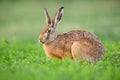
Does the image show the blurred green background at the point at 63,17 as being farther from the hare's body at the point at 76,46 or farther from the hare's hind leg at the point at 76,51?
the hare's hind leg at the point at 76,51

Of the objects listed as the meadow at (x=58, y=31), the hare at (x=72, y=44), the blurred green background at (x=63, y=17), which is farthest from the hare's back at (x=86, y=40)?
the blurred green background at (x=63, y=17)

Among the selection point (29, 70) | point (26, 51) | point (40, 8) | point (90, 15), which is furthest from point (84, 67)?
point (40, 8)

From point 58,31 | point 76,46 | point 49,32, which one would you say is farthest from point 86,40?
point 58,31

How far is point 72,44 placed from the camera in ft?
36.6

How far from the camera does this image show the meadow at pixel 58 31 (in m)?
8.60

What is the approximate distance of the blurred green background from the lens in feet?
77.3

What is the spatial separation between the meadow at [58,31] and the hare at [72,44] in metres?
0.36

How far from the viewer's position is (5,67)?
32.4 ft

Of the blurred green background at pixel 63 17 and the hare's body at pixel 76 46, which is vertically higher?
the hare's body at pixel 76 46

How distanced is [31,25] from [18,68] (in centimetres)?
1765

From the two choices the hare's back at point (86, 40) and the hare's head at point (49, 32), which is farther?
the hare's head at point (49, 32)

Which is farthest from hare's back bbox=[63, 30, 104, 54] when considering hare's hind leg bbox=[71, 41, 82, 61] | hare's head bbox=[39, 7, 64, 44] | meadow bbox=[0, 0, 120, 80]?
hare's head bbox=[39, 7, 64, 44]

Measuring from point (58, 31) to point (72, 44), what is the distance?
10.7m

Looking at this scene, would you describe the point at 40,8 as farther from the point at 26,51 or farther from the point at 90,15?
the point at 26,51
